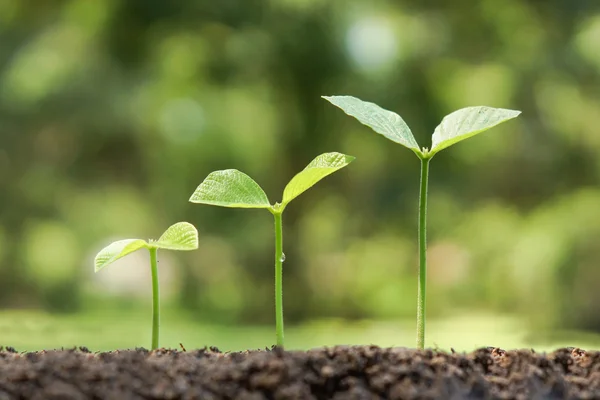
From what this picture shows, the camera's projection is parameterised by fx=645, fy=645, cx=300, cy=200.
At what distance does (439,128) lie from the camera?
737 millimetres

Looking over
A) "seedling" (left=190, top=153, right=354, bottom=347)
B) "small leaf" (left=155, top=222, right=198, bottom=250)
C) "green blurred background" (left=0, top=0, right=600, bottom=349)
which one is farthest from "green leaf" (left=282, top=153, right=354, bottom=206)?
"green blurred background" (left=0, top=0, right=600, bottom=349)

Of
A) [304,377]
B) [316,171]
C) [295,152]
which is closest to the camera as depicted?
[304,377]

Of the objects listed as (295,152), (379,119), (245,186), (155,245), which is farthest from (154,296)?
(295,152)

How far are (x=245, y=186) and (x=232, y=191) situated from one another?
16 mm

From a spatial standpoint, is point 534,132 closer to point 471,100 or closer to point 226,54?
point 471,100

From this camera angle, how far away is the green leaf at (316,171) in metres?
0.68

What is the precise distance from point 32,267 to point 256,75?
1460mm

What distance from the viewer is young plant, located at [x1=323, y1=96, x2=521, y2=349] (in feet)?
2.22

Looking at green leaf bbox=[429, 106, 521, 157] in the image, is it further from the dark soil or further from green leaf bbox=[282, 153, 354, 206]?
the dark soil

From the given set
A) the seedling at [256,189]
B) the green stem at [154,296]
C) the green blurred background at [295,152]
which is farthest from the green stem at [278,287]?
the green blurred background at [295,152]

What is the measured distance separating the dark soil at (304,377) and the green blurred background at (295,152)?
2024mm

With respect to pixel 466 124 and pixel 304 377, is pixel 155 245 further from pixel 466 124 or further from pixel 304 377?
pixel 466 124

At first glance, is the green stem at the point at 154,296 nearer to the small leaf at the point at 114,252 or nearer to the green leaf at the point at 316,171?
the small leaf at the point at 114,252

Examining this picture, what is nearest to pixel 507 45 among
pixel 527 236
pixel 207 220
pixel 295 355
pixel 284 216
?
pixel 527 236
